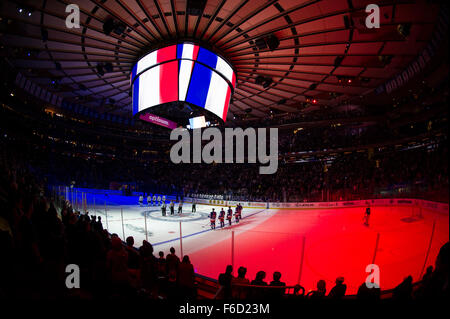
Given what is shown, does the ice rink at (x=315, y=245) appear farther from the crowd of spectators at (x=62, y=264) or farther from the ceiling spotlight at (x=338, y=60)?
the ceiling spotlight at (x=338, y=60)

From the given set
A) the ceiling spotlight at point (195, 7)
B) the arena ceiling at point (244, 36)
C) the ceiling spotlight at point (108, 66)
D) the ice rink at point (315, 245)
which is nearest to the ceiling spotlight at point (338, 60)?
the arena ceiling at point (244, 36)

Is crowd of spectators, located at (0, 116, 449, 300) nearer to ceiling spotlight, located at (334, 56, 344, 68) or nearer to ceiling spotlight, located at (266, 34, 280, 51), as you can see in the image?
ceiling spotlight, located at (334, 56, 344, 68)

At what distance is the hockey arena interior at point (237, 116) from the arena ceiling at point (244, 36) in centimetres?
7

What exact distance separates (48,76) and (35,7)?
27.9 ft

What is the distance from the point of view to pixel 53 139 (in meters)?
31.6

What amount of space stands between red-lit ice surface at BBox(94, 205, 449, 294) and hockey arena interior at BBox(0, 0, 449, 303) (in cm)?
10

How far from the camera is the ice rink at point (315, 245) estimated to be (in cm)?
758

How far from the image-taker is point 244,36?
901 cm

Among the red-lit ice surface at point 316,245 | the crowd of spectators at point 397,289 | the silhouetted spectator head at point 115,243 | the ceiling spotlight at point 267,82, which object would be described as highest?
the ceiling spotlight at point 267,82

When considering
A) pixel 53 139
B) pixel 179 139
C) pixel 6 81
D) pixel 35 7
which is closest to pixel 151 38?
pixel 35 7

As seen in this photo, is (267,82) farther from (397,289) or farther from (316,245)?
(397,289)

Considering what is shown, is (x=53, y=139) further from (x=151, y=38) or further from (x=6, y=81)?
(x=151, y=38)

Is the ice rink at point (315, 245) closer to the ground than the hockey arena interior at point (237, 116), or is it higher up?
closer to the ground

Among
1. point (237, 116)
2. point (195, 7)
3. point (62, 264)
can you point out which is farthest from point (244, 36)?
point (237, 116)
